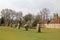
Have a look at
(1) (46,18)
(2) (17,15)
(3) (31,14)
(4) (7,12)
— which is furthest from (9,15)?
(1) (46,18)

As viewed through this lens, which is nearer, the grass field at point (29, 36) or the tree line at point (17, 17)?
the grass field at point (29, 36)

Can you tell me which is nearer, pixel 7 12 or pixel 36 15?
pixel 7 12

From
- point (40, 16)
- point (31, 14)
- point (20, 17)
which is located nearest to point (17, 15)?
point (20, 17)

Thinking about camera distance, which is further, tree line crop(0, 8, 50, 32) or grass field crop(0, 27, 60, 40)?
tree line crop(0, 8, 50, 32)

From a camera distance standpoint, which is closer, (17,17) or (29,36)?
(29,36)

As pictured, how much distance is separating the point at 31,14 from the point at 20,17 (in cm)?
648

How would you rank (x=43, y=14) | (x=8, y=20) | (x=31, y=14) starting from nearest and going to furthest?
(x=8, y=20) → (x=43, y=14) → (x=31, y=14)

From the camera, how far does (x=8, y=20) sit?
72750 millimetres

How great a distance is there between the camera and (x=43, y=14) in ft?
258

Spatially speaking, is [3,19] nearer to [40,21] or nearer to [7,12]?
[7,12]

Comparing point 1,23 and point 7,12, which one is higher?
point 7,12

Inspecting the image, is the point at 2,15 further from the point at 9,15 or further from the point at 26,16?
the point at 26,16

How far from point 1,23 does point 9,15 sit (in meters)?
5.66

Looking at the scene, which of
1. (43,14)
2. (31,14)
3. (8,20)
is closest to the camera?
(8,20)
